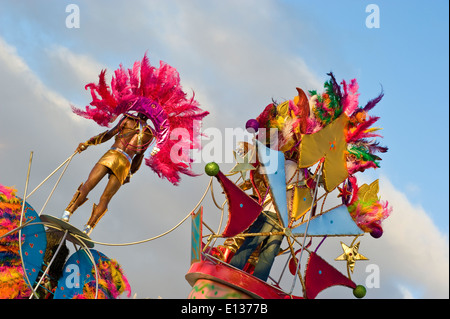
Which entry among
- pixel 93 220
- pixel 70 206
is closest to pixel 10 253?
pixel 70 206

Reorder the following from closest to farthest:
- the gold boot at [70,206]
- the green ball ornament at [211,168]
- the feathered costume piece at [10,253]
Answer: the green ball ornament at [211,168], the feathered costume piece at [10,253], the gold boot at [70,206]

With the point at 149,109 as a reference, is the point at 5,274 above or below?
below

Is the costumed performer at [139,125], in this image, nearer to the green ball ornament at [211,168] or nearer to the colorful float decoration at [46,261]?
the colorful float decoration at [46,261]

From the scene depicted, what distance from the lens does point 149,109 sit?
309 inches

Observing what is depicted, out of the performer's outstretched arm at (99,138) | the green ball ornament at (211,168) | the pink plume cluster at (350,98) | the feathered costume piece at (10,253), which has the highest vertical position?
the pink plume cluster at (350,98)

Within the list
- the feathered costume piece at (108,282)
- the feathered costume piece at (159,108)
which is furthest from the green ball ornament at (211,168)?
the feathered costume piece at (108,282)

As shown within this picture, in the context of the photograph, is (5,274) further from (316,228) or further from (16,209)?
(316,228)

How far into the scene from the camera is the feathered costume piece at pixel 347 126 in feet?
25.5

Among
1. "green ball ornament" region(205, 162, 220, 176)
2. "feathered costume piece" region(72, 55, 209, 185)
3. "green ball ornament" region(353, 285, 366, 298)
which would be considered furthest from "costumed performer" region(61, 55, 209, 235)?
"green ball ornament" region(353, 285, 366, 298)

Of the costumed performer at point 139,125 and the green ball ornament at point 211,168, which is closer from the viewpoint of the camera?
the green ball ornament at point 211,168
